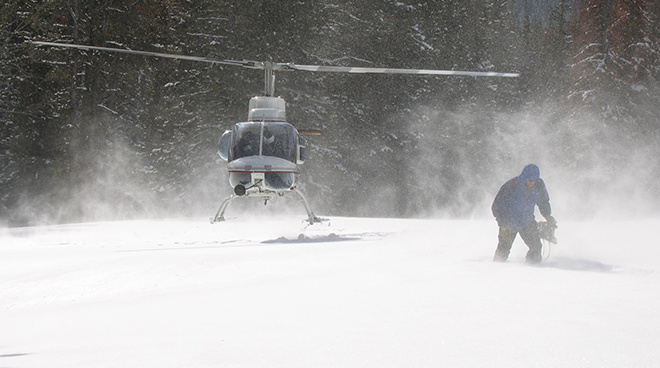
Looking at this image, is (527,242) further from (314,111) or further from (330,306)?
(314,111)

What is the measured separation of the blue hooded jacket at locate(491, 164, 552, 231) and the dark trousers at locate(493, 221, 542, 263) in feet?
0.24

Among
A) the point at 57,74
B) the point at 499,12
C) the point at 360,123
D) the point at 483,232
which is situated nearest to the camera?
the point at 483,232

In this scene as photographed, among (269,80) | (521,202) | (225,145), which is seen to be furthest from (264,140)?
(521,202)

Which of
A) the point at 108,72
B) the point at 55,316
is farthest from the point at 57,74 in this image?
the point at 55,316

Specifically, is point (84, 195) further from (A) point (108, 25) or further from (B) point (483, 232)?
(B) point (483, 232)

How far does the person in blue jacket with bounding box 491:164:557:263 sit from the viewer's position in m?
8.34

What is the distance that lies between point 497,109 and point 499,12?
11260 mm

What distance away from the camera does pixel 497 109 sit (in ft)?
105

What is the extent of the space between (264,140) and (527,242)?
6198 millimetres

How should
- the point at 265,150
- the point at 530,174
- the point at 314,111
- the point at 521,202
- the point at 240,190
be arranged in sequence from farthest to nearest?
the point at 314,111
the point at 265,150
the point at 240,190
the point at 521,202
the point at 530,174

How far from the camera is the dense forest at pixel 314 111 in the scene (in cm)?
2409

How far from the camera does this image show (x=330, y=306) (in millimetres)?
5520

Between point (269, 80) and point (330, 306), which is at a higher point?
point (269, 80)

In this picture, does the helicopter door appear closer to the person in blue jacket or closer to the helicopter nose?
the helicopter nose
